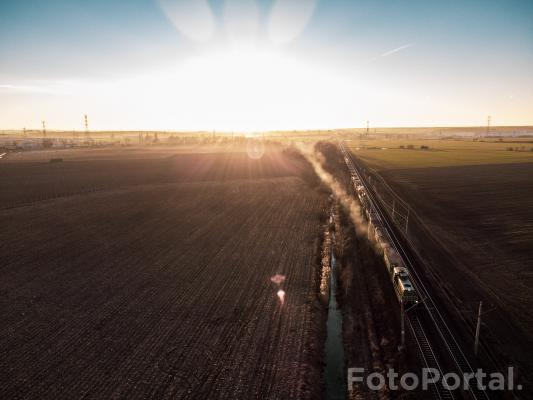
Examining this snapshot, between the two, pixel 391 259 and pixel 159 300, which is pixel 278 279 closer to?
pixel 159 300

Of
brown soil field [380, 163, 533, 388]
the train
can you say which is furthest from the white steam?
brown soil field [380, 163, 533, 388]

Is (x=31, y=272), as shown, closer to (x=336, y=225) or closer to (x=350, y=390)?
(x=350, y=390)

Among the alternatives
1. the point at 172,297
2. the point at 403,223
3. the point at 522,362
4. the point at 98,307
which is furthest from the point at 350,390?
the point at 403,223

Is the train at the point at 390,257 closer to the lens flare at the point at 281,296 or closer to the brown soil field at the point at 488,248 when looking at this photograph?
the brown soil field at the point at 488,248

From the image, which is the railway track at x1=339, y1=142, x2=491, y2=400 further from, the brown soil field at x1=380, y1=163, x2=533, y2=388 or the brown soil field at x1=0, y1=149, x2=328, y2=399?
the brown soil field at x1=0, y1=149, x2=328, y2=399

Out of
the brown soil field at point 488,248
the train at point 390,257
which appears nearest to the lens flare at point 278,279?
the train at point 390,257

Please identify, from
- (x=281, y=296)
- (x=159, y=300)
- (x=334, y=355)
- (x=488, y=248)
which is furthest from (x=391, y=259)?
(x=159, y=300)
